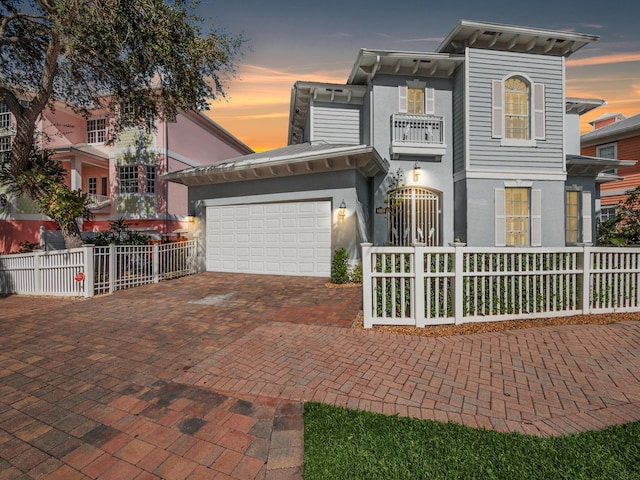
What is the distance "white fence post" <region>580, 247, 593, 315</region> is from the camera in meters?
5.24

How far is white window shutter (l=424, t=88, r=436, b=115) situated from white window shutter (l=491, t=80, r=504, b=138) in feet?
6.21

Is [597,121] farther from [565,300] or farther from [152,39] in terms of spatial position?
[152,39]

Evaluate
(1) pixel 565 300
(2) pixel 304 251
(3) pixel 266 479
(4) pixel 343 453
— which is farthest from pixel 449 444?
(2) pixel 304 251

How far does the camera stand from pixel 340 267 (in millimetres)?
8562

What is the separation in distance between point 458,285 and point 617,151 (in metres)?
20.5

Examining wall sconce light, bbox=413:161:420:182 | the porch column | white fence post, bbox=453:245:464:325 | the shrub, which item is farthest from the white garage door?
the porch column

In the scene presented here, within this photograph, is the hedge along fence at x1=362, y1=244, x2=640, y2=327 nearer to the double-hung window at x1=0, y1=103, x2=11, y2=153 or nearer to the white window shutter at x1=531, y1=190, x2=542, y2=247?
the white window shutter at x1=531, y1=190, x2=542, y2=247

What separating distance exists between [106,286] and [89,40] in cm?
627

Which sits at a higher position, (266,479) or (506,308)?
(506,308)

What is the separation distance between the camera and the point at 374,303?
192 inches

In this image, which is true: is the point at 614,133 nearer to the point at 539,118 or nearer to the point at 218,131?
the point at 539,118

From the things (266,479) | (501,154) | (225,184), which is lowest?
(266,479)

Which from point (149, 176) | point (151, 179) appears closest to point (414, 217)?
point (151, 179)

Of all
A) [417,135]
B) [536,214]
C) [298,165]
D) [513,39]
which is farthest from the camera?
[417,135]
